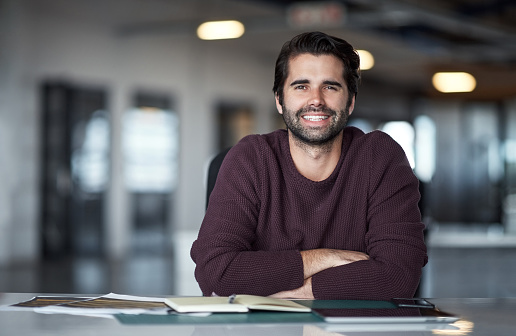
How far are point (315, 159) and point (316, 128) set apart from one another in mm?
106

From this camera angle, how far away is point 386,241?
6.93 feet

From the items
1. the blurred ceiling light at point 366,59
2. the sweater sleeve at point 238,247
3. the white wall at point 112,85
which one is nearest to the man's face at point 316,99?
the sweater sleeve at point 238,247

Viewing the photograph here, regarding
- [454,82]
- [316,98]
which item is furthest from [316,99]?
[454,82]

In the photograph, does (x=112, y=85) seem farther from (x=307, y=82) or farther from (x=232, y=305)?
(x=232, y=305)

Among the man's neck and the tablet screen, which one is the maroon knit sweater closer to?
the man's neck

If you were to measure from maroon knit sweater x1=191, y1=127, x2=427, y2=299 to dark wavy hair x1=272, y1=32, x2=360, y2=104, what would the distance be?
0.18 m

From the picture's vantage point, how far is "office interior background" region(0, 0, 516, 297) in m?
9.70

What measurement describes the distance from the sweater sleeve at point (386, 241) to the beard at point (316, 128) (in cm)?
13

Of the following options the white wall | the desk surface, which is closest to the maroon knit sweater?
the desk surface

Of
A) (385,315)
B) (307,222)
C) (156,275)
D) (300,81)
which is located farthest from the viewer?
(156,275)

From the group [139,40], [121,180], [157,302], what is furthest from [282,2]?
[157,302]

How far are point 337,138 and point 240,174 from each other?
0.34m

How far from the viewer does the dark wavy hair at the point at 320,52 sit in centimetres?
230

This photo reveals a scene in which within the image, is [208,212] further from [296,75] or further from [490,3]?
[490,3]
